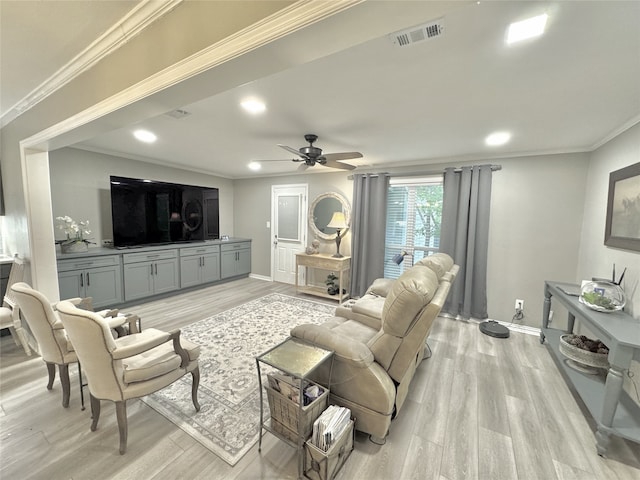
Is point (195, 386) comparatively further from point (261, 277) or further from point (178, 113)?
point (261, 277)

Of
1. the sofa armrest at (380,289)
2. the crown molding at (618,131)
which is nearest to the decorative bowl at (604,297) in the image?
the crown molding at (618,131)

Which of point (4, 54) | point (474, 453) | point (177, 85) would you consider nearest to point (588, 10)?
point (177, 85)

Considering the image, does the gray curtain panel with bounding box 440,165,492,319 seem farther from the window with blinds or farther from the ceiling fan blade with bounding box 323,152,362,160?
the ceiling fan blade with bounding box 323,152,362,160

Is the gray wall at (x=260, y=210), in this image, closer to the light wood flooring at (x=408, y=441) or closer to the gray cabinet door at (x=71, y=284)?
the gray cabinet door at (x=71, y=284)

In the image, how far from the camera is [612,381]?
1.63 m

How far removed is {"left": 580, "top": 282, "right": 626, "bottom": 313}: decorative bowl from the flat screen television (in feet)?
18.1

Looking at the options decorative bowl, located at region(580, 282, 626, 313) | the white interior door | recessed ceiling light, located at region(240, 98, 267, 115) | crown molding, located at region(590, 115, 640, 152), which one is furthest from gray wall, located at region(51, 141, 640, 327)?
recessed ceiling light, located at region(240, 98, 267, 115)

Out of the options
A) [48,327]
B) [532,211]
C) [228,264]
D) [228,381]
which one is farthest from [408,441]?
[228,264]

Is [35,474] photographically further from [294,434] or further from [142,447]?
[294,434]

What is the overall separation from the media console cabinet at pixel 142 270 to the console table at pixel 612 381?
521 cm

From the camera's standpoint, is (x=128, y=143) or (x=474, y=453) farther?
(x=128, y=143)

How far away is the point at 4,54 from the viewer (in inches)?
64.4

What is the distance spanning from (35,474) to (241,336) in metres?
1.78

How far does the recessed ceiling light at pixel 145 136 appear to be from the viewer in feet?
9.73
